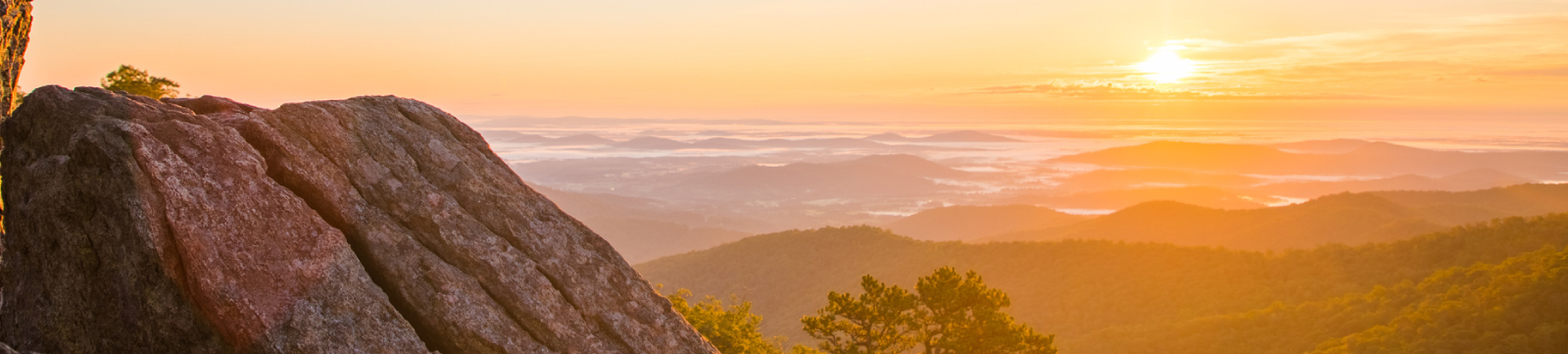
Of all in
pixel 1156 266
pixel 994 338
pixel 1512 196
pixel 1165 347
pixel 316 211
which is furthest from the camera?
pixel 1512 196

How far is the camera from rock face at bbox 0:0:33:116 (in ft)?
73.8

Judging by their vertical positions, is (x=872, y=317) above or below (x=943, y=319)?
above

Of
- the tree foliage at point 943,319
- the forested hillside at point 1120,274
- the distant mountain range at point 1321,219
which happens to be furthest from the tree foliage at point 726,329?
the distant mountain range at point 1321,219

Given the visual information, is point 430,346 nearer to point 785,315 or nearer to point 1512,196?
point 785,315

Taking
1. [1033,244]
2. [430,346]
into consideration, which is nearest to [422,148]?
[430,346]

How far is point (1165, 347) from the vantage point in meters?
74.6

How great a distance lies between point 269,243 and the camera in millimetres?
15031

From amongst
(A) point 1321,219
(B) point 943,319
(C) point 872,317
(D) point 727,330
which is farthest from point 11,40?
(A) point 1321,219

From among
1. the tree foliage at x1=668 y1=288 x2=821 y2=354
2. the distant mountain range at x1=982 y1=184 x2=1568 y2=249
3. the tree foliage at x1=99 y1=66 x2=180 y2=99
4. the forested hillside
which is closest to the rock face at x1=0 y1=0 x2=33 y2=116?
the tree foliage at x1=99 y1=66 x2=180 y2=99

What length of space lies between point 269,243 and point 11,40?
1662 cm

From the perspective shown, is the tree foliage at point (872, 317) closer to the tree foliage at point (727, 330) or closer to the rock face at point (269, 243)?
the tree foliage at point (727, 330)

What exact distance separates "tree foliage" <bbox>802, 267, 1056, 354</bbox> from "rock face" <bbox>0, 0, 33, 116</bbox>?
88.9 ft

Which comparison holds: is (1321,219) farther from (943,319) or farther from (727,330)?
(727,330)

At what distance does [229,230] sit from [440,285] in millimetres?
3972
